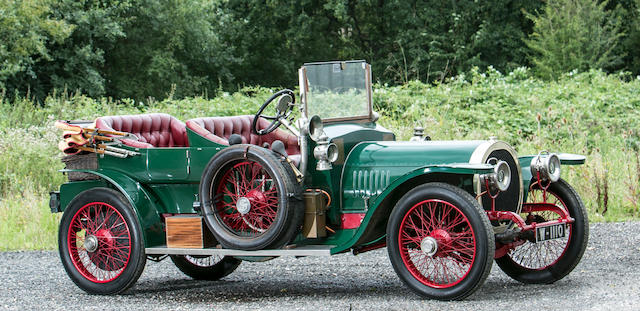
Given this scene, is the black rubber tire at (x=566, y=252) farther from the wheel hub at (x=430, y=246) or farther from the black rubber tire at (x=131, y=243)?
the black rubber tire at (x=131, y=243)

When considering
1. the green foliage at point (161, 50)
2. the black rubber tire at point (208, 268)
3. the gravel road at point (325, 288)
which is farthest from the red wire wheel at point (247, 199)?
the green foliage at point (161, 50)

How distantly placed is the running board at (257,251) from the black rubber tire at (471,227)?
0.52m

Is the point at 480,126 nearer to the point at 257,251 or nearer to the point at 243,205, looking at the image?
the point at 243,205

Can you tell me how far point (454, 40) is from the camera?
1182 inches

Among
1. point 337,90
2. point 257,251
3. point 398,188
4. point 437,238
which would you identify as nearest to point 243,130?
point 337,90

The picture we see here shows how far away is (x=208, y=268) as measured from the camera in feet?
25.2

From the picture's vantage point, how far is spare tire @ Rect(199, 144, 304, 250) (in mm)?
6039

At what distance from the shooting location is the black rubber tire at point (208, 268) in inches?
303

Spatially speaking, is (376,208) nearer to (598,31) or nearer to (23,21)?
(23,21)

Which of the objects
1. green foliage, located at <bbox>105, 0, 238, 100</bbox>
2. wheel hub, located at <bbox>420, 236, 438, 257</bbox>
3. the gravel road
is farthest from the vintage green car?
green foliage, located at <bbox>105, 0, 238, 100</bbox>

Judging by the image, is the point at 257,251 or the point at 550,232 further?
the point at 257,251

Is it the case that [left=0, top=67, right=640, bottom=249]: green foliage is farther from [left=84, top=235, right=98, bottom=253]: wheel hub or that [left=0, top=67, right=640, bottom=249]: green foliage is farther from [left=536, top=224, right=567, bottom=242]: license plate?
[left=536, top=224, right=567, bottom=242]: license plate

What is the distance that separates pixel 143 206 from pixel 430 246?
2336 mm

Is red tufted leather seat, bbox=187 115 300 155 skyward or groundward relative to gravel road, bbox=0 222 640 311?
skyward
